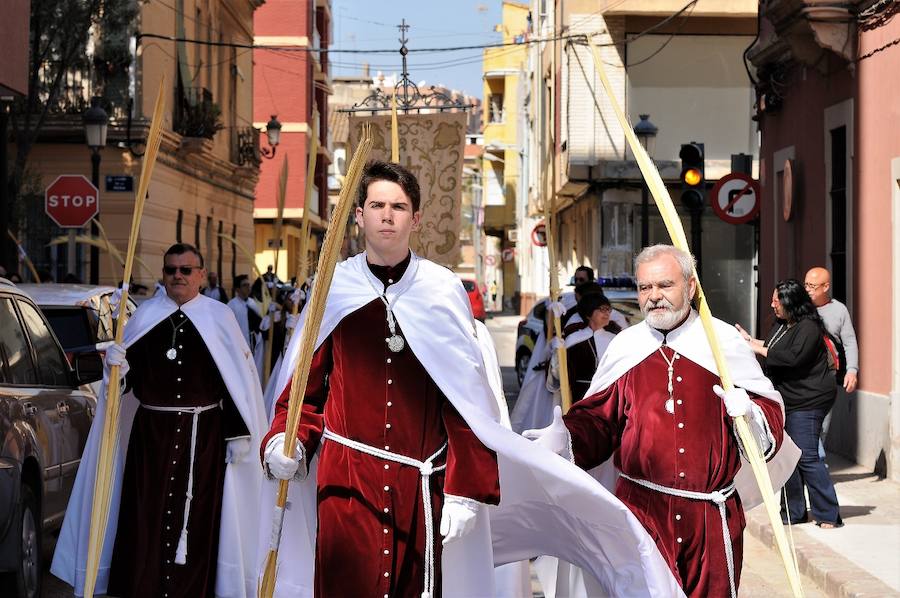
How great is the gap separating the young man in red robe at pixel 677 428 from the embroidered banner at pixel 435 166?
8.30 metres

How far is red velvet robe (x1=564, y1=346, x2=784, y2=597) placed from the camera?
5633 millimetres

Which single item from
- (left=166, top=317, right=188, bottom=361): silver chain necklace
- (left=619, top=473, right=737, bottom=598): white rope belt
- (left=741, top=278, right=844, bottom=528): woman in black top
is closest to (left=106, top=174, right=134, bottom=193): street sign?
(left=741, top=278, right=844, bottom=528): woman in black top

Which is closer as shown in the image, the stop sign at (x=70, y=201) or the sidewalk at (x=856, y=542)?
the sidewalk at (x=856, y=542)

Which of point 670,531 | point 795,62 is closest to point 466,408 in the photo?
point 670,531

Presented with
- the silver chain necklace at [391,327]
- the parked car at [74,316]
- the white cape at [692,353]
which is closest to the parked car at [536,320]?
the parked car at [74,316]

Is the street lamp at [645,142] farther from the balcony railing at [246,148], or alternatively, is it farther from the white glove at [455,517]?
the balcony railing at [246,148]

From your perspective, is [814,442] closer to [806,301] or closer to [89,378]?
[806,301]

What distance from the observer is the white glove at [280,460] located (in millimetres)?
4844

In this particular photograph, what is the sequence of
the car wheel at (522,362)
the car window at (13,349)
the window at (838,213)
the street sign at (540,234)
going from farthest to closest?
the street sign at (540,234)
the car wheel at (522,362)
the window at (838,213)
the car window at (13,349)

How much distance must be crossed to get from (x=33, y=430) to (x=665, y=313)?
3772 millimetres

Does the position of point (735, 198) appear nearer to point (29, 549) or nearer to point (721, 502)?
point (29, 549)

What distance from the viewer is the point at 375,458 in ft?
16.7

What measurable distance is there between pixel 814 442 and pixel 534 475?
599 cm

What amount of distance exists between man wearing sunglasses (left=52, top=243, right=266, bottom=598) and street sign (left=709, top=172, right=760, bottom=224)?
31.3ft
